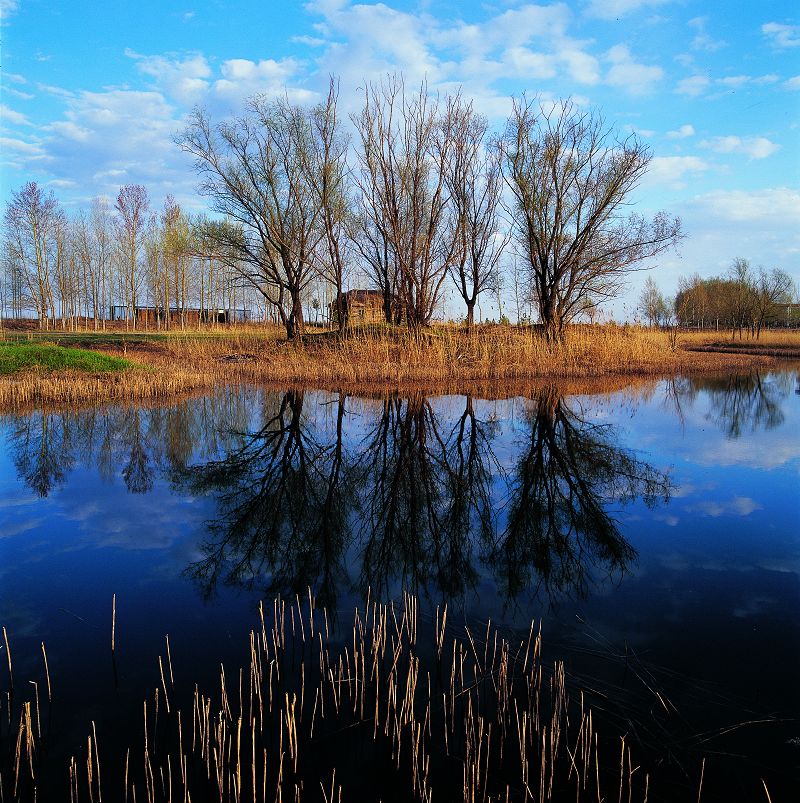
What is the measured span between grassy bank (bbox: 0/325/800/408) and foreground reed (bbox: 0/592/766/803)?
38.6 ft

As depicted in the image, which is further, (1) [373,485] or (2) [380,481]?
(2) [380,481]

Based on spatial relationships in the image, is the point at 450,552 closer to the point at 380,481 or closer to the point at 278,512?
the point at 278,512

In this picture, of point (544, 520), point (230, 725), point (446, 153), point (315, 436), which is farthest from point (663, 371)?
point (230, 725)

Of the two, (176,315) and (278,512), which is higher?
(176,315)

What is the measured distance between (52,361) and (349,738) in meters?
15.0

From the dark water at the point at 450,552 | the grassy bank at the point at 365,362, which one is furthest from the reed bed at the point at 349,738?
the grassy bank at the point at 365,362

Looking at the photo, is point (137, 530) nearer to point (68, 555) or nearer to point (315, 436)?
point (68, 555)

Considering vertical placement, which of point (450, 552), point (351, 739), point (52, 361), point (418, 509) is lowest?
point (351, 739)

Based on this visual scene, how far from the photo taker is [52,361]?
49.2 feet

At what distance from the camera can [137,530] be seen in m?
5.94

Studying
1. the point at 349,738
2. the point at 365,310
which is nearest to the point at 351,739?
the point at 349,738

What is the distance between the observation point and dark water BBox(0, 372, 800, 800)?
10.9 feet

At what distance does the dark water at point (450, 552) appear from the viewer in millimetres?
3316

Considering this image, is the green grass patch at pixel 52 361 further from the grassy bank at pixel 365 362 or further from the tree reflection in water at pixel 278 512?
the tree reflection in water at pixel 278 512
